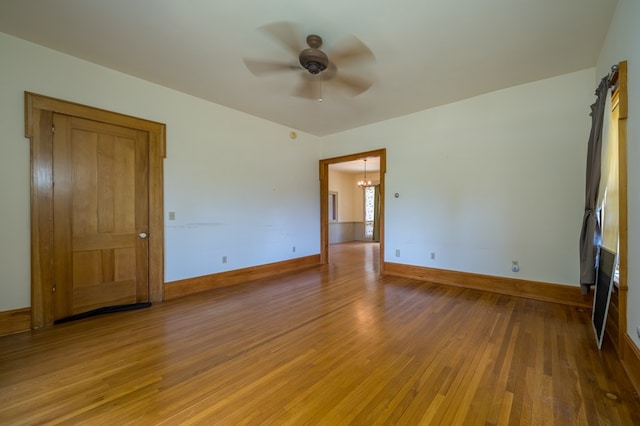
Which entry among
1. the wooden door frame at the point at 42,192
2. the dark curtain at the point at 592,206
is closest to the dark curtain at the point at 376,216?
the dark curtain at the point at 592,206

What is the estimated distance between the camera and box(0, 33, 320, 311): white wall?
8.49 feet

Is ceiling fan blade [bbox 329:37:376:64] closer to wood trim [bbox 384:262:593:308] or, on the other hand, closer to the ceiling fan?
the ceiling fan

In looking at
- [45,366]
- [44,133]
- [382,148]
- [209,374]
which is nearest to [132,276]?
[45,366]

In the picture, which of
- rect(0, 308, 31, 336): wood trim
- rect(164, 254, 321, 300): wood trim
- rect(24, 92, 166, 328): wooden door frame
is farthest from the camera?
rect(164, 254, 321, 300): wood trim

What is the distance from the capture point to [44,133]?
9.01ft

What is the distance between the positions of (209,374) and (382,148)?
4418mm

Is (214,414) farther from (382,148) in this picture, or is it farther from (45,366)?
(382,148)

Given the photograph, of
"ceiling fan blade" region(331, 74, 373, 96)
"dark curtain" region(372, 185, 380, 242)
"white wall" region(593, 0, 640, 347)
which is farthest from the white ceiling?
"dark curtain" region(372, 185, 380, 242)

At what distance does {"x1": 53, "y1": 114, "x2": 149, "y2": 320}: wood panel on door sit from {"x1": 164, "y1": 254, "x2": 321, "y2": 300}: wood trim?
359 mm

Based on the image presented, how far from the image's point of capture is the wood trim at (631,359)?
5.57 ft

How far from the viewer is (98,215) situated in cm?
313

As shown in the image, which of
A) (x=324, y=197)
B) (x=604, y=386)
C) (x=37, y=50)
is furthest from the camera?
(x=324, y=197)

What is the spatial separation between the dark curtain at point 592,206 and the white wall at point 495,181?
0.53m

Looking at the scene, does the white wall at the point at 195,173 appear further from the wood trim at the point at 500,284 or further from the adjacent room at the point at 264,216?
the wood trim at the point at 500,284
